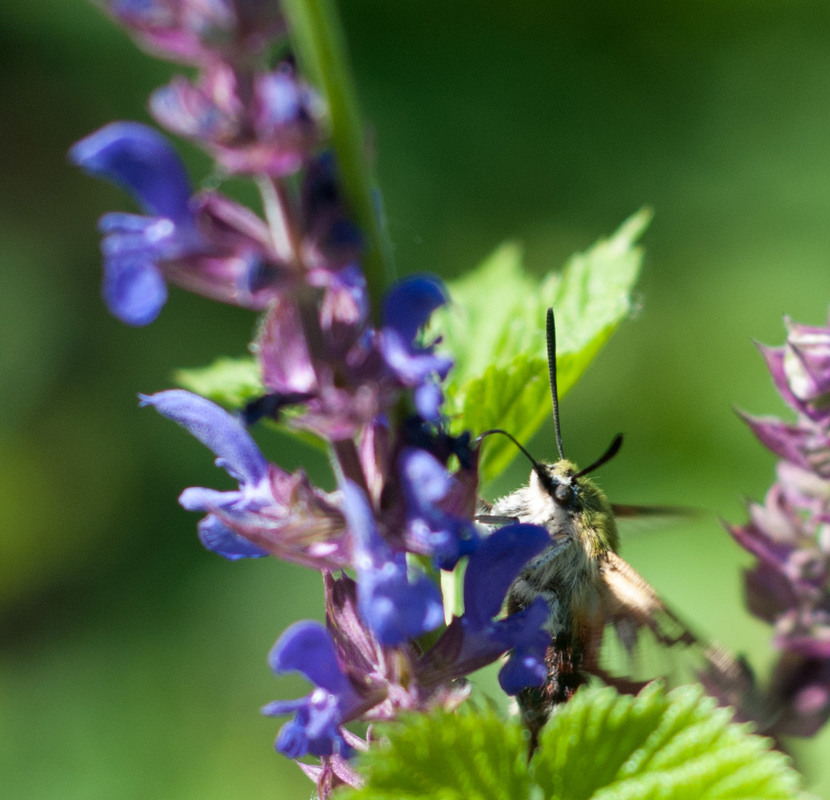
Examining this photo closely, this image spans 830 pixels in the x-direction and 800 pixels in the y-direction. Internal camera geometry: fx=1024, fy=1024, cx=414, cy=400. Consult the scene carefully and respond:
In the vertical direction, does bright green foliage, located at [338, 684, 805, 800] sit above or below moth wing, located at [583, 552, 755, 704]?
below

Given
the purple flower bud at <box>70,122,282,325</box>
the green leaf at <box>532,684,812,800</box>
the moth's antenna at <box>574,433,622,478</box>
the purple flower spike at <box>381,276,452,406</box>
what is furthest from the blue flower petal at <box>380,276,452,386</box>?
the moth's antenna at <box>574,433,622,478</box>

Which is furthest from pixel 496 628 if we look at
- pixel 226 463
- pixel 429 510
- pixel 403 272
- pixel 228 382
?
pixel 403 272

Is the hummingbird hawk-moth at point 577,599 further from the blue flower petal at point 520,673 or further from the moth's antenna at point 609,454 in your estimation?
the blue flower petal at point 520,673

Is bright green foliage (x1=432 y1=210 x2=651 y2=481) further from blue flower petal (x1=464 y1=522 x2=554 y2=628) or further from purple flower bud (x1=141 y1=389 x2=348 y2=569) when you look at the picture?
purple flower bud (x1=141 y1=389 x2=348 y2=569)

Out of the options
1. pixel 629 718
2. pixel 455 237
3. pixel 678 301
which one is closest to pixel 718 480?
pixel 678 301

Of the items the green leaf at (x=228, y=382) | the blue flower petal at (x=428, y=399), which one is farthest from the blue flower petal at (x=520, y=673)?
the green leaf at (x=228, y=382)
